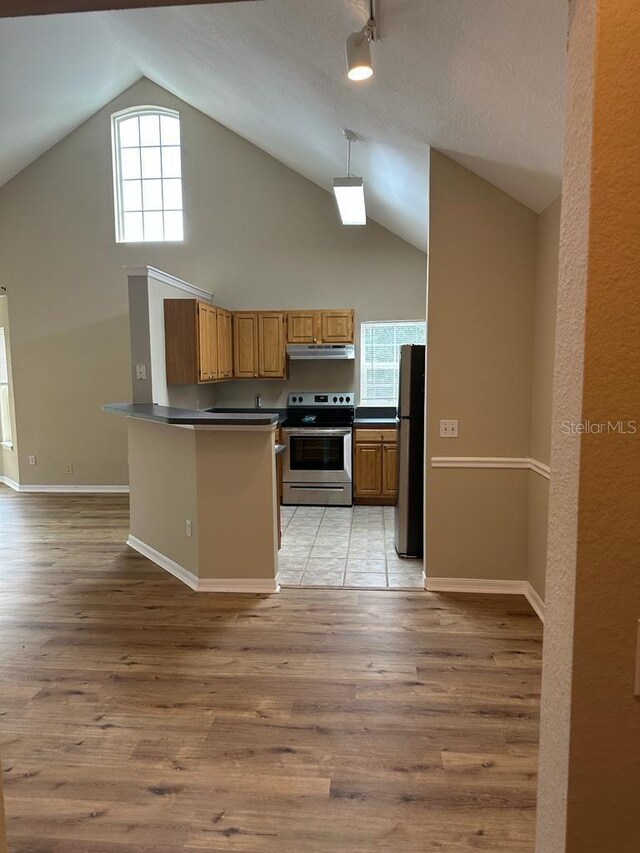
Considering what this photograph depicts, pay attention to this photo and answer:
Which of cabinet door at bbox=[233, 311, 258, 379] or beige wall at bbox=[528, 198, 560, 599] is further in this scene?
cabinet door at bbox=[233, 311, 258, 379]

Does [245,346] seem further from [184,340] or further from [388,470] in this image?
[388,470]

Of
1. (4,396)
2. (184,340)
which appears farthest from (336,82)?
(4,396)

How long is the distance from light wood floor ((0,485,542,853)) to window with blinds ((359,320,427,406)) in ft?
11.0

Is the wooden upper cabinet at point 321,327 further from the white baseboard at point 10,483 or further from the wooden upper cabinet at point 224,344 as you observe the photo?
the white baseboard at point 10,483

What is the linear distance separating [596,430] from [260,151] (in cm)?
657

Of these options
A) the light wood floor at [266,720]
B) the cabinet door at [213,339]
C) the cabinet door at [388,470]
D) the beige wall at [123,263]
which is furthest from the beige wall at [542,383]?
the cabinet door at [213,339]

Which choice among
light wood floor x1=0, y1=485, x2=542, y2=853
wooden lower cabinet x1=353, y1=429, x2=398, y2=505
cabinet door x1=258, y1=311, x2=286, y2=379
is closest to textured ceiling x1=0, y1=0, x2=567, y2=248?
cabinet door x1=258, y1=311, x2=286, y2=379

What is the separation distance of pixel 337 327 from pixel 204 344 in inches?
65.6

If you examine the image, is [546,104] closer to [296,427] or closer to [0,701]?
[0,701]

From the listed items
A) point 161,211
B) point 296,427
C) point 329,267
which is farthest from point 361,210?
point 161,211

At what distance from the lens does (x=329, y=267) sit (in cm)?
642

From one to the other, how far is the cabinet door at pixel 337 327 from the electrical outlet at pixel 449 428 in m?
2.90

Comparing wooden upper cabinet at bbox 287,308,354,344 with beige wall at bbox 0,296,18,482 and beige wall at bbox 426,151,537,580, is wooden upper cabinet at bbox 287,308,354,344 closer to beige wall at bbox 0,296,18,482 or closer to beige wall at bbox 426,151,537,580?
beige wall at bbox 426,151,537,580

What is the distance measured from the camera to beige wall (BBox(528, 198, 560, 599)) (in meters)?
3.03
